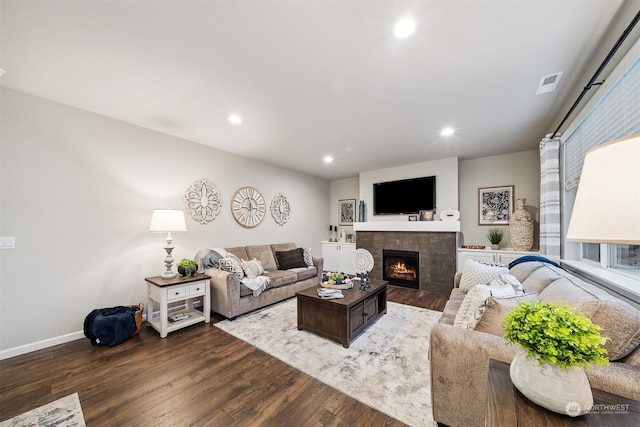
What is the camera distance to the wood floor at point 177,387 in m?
1.58

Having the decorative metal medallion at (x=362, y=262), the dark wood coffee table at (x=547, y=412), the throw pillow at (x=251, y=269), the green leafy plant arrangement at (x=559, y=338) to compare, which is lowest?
the throw pillow at (x=251, y=269)

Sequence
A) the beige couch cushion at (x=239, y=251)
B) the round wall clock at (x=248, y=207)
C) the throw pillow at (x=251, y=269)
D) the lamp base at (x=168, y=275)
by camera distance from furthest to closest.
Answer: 1. the round wall clock at (x=248, y=207)
2. the beige couch cushion at (x=239, y=251)
3. the throw pillow at (x=251, y=269)
4. the lamp base at (x=168, y=275)

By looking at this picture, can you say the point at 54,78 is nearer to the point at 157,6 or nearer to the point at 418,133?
the point at 157,6

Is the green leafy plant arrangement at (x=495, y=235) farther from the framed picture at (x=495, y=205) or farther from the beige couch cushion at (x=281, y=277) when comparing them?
the beige couch cushion at (x=281, y=277)

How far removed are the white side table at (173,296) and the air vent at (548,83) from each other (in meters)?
4.22

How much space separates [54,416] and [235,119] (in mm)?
2971

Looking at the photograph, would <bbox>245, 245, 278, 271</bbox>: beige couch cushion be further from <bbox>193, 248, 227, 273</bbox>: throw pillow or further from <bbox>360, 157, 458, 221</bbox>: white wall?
<bbox>360, 157, 458, 221</bbox>: white wall

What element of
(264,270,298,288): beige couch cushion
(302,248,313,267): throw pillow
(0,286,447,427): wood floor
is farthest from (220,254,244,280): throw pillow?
(302,248,313,267): throw pillow

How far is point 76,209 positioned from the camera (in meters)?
2.67

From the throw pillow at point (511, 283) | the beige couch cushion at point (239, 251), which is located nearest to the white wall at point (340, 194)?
the beige couch cushion at point (239, 251)

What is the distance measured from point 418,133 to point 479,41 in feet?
5.70

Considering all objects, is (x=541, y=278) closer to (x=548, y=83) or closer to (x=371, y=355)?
(x=371, y=355)

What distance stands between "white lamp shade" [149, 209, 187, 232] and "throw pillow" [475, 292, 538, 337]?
10.6 ft

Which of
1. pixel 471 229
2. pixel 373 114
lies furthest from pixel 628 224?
pixel 471 229
